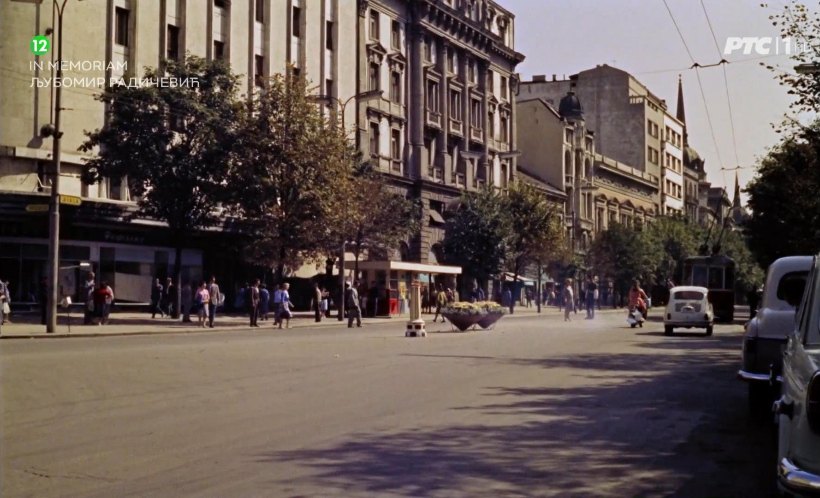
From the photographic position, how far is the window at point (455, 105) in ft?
230

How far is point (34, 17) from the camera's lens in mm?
38156

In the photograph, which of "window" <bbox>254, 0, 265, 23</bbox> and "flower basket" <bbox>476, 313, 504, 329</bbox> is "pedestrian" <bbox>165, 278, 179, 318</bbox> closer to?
"flower basket" <bbox>476, 313, 504, 329</bbox>

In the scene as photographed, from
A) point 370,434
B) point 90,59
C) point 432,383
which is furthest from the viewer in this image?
point 90,59

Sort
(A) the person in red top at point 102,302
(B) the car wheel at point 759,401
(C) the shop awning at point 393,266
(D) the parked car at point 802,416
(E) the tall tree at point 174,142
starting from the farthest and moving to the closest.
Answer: (C) the shop awning at point 393,266
(E) the tall tree at point 174,142
(A) the person in red top at point 102,302
(B) the car wheel at point 759,401
(D) the parked car at point 802,416

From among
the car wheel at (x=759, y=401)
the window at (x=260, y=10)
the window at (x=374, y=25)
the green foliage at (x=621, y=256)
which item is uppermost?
the window at (x=374, y=25)

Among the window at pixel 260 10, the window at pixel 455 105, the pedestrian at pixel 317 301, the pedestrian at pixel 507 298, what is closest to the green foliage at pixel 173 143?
the pedestrian at pixel 317 301

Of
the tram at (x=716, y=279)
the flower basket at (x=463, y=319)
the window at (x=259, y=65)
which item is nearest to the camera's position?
the flower basket at (x=463, y=319)

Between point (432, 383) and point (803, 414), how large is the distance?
9.95m

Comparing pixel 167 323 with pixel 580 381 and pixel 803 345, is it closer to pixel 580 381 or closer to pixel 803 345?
pixel 580 381

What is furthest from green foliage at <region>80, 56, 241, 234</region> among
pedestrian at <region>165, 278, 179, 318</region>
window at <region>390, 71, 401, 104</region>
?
window at <region>390, 71, 401, 104</region>

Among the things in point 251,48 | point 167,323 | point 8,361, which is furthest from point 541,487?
point 251,48

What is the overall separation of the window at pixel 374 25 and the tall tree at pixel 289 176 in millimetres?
19823

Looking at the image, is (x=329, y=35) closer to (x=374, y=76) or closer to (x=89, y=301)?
(x=374, y=76)

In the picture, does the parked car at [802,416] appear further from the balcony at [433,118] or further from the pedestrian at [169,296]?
the balcony at [433,118]
